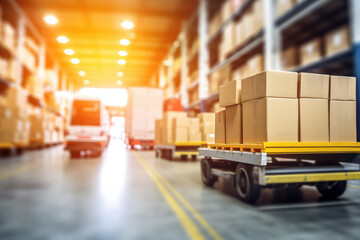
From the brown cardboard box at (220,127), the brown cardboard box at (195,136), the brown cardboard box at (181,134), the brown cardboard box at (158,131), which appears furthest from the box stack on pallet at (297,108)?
the brown cardboard box at (158,131)

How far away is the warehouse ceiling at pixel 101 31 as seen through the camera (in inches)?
102

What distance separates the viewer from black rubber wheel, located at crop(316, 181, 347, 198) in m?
4.16

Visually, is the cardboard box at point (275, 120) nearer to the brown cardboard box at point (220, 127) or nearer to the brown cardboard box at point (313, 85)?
the brown cardboard box at point (313, 85)

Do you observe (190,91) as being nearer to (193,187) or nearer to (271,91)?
(193,187)

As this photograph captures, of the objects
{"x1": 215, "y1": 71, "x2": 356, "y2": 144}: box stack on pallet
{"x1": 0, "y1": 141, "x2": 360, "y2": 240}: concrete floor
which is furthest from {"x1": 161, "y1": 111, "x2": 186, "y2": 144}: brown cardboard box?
{"x1": 215, "y1": 71, "x2": 356, "y2": 144}: box stack on pallet

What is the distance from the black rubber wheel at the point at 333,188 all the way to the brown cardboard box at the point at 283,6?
217 inches

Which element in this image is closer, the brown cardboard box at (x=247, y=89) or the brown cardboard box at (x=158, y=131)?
the brown cardboard box at (x=247, y=89)

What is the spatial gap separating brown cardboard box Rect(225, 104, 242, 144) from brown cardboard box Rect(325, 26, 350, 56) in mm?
4000

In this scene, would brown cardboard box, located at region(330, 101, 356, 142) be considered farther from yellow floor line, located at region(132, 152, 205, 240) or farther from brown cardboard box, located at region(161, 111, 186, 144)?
brown cardboard box, located at region(161, 111, 186, 144)

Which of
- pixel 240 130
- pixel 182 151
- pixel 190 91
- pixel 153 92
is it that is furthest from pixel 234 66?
pixel 240 130

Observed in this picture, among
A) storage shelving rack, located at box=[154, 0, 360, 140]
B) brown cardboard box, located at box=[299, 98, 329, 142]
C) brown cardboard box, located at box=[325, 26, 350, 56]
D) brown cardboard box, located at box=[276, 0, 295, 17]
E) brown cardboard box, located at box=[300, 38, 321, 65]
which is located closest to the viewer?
brown cardboard box, located at box=[299, 98, 329, 142]

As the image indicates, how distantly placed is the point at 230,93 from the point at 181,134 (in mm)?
5730

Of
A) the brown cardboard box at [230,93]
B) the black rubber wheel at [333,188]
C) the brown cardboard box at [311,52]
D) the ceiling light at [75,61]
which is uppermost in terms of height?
the brown cardboard box at [311,52]

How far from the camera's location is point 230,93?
4117mm
